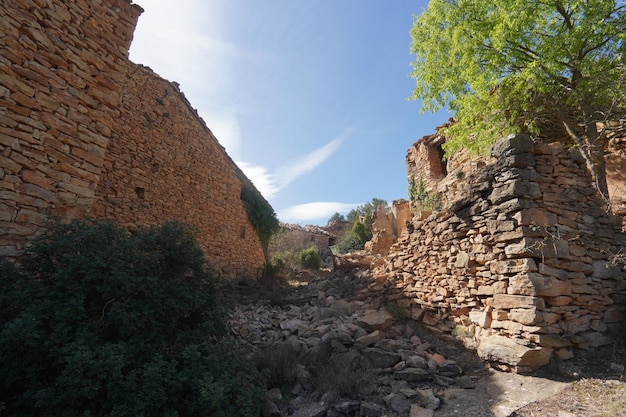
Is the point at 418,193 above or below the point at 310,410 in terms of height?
above

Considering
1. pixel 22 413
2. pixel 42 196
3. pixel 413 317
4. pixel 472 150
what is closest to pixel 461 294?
pixel 413 317

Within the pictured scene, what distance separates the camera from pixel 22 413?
261 cm

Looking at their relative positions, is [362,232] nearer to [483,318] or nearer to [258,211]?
[258,211]

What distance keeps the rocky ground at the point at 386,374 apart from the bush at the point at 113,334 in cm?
102

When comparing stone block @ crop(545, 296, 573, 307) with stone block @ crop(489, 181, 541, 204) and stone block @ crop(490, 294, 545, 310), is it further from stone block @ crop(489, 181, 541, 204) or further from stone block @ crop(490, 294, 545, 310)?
stone block @ crop(489, 181, 541, 204)

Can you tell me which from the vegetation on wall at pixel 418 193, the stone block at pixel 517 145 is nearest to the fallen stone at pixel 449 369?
the stone block at pixel 517 145

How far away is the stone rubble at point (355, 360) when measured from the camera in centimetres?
377

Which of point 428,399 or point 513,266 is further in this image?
point 513,266

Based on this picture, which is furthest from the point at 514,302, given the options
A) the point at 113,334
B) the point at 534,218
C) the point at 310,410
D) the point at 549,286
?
the point at 113,334

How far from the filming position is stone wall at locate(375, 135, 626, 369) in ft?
13.8

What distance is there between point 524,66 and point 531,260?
207 inches

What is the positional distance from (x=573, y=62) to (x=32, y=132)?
9.93 meters

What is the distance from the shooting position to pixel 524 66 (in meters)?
7.18

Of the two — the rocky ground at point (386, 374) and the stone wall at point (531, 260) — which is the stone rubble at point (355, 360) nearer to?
the rocky ground at point (386, 374)
